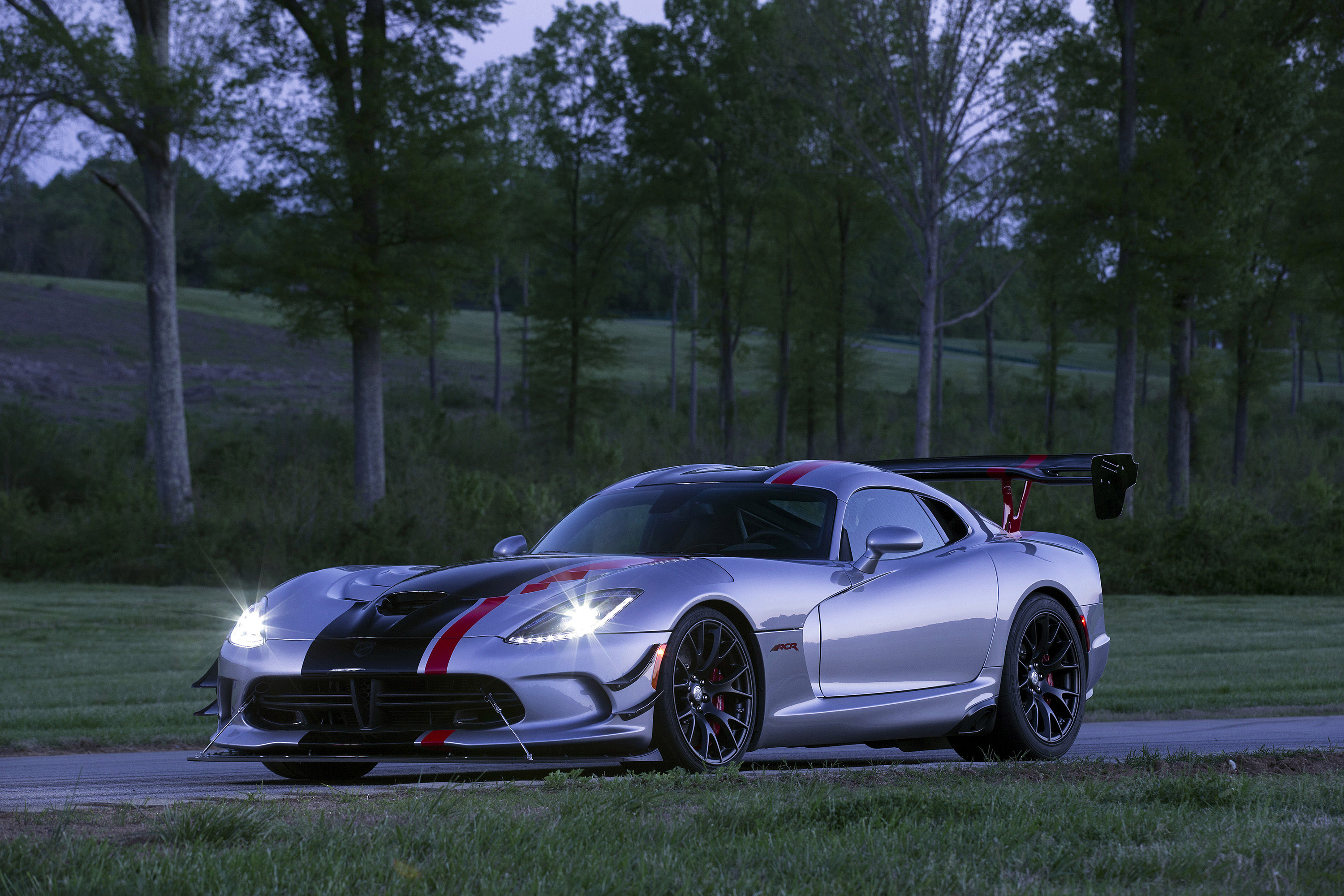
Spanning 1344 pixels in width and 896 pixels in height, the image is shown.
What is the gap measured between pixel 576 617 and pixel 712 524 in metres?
1.56

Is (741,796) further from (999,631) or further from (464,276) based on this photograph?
(464,276)

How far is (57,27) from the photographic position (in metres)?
25.0

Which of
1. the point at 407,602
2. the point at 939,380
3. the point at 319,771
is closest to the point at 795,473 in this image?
the point at 407,602

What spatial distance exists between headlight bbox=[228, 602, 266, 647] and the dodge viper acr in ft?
0.06

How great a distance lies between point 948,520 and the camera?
26.8 ft

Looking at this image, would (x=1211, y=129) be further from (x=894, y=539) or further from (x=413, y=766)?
(x=413, y=766)

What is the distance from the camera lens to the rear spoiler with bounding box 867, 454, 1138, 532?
8.18 meters

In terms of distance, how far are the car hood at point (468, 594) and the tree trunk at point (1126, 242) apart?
2461 centimetres

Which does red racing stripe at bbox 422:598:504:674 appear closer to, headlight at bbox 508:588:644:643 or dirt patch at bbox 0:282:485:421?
headlight at bbox 508:588:644:643

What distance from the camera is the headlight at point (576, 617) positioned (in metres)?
5.85

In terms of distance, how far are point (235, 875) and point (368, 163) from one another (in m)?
26.6

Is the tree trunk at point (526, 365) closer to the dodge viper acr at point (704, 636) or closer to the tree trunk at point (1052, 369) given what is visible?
the tree trunk at point (1052, 369)

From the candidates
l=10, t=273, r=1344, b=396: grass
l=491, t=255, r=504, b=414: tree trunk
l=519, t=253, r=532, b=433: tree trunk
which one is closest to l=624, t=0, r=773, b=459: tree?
l=519, t=253, r=532, b=433: tree trunk

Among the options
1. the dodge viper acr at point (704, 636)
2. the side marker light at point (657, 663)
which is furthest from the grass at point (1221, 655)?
the side marker light at point (657, 663)
